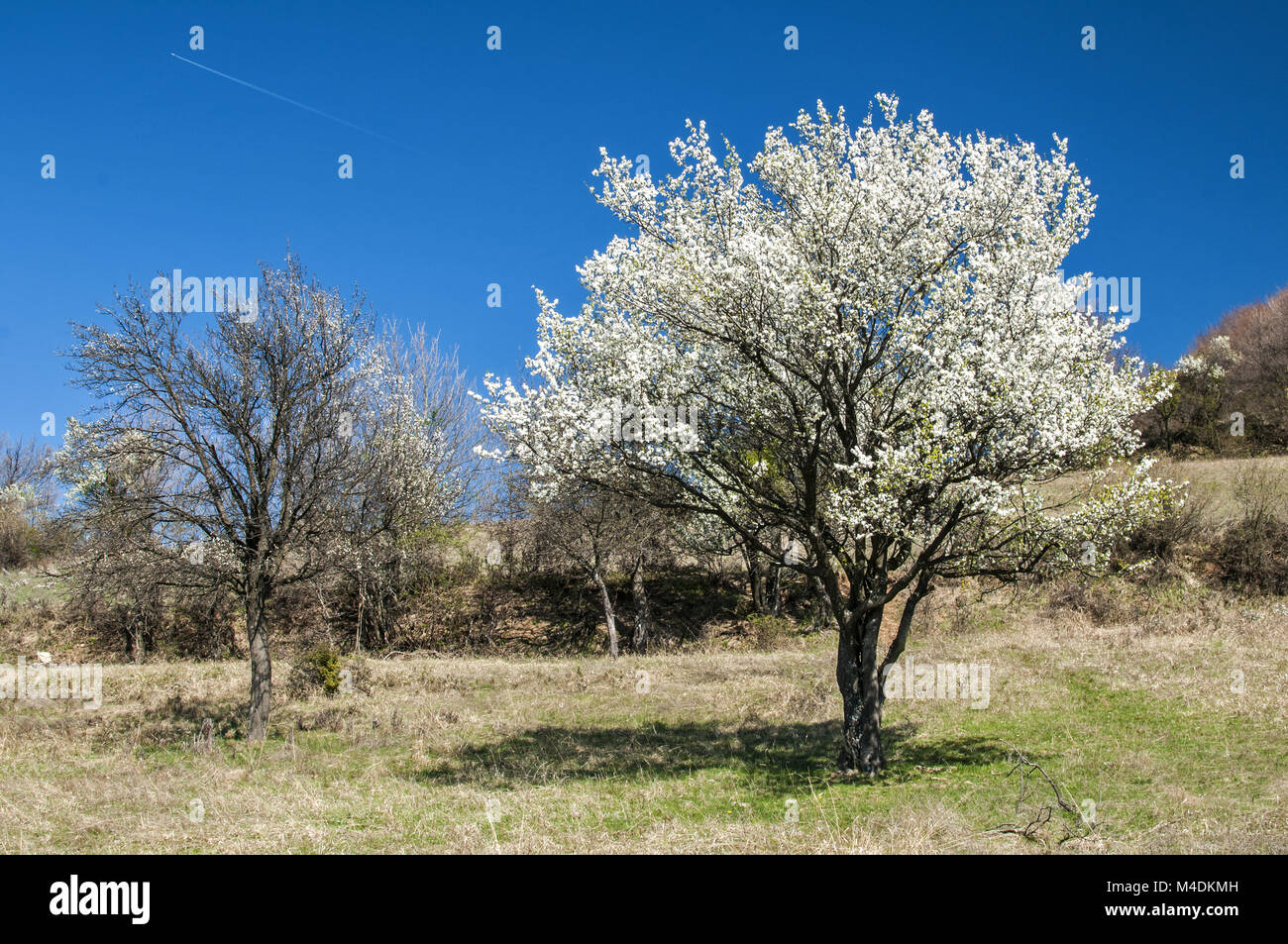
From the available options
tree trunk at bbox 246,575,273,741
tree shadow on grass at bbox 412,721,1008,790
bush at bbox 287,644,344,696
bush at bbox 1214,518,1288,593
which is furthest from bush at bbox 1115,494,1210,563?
tree trunk at bbox 246,575,273,741

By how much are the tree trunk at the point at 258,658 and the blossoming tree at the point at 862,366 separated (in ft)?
31.7

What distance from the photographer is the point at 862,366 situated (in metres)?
13.7

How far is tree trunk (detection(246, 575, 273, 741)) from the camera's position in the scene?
20.2 m

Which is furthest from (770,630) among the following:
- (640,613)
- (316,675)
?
(316,675)

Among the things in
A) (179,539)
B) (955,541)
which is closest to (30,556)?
(179,539)

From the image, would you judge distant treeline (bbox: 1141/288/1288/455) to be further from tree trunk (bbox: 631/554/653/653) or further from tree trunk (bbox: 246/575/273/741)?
tree trunk (bbox: 246/575/273/741)

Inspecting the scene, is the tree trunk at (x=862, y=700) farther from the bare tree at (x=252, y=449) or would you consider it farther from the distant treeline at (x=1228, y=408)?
the distant treeline at (x=1228, y=408)

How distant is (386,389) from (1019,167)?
116 ft

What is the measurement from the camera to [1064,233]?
14.0 metres

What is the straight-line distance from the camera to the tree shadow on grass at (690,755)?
15.5 meters

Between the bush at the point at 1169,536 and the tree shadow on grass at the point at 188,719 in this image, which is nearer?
the tree shadow on grass at the point at 188,719

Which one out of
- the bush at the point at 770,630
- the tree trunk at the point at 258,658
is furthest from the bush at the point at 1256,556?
the tree trunk at the point at 258,658
